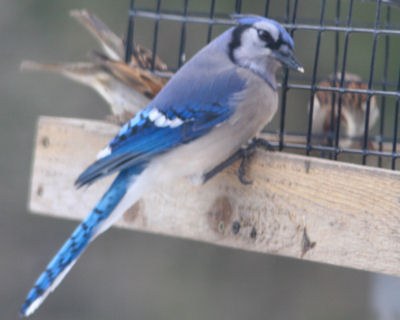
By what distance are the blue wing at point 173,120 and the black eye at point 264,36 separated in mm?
139

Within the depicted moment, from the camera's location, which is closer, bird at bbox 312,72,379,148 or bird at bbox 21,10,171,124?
bird at bbox 21,10,171,124

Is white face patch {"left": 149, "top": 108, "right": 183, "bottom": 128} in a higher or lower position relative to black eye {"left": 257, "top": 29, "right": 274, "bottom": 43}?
lower

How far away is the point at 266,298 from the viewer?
5000mm

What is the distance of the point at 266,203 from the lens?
2.53m

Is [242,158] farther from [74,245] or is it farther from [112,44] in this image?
[112,44]

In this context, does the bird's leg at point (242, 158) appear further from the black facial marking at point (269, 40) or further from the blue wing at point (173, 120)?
the black facial marking at point (269, 40)

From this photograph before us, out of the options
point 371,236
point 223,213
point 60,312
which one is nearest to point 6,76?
point 60,312

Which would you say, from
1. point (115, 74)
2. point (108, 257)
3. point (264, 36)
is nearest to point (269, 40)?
point (264, 36)

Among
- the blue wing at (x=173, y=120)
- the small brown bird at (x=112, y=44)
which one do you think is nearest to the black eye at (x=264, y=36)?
the blue wing at (x=173, y=120)

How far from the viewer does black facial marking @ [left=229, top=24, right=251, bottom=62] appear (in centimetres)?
260

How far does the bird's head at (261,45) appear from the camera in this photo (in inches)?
98.2

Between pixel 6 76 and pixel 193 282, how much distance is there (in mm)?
1783

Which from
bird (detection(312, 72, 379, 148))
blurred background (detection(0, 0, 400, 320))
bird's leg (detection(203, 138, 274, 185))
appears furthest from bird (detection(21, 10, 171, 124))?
blurred background (detection(0, 0, 400, 320))

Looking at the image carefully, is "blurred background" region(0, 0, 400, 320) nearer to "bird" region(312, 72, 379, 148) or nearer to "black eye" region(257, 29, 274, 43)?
"bird" region(312, 72, 379, 148)
